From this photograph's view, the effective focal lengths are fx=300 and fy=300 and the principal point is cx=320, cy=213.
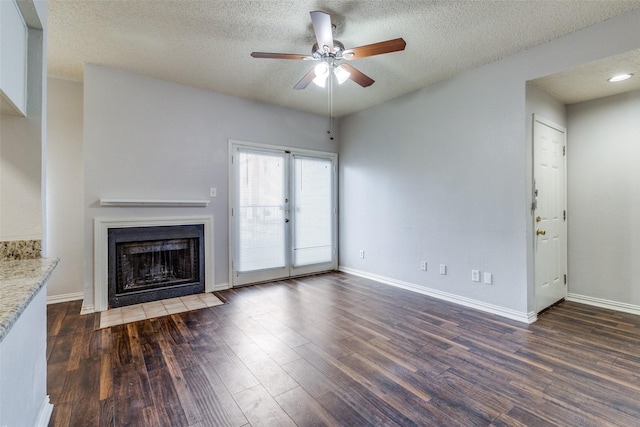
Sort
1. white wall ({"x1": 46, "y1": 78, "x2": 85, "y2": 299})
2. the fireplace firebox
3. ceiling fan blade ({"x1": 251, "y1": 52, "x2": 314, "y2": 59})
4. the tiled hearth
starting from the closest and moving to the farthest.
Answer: ceiling fan blade ({"x1": 251, "y1": 52, "x2": 314, "y2": 59}) < the tiled hearth < the fireplace firebox < white wall ({"x1": 46, "y1": 78, "x2": 85, "y2": 299})

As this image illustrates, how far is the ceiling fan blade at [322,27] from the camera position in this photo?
204cm

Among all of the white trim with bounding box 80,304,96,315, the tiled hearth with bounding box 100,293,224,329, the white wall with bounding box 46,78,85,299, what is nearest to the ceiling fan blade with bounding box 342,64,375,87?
the tiled hearth with bounding box 100,293,224,329

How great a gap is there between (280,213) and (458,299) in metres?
2.70

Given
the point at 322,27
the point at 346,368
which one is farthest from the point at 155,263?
the point at 322,27

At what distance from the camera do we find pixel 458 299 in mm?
3521

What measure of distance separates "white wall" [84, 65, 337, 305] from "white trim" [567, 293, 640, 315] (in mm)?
4391

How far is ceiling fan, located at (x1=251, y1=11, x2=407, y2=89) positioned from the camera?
7.11 ft

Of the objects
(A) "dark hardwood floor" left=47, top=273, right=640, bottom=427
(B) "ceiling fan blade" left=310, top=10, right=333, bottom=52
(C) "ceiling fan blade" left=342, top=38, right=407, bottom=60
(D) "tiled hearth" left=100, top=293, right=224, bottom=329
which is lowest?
(A) "dark hardwood floor" left=47, top=273, right=640, bottom=427

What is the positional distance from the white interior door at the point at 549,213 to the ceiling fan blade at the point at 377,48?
182cm

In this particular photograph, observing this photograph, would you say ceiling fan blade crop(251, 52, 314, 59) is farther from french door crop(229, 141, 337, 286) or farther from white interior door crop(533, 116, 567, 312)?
white interior door crop(533, 116, 567, 312)

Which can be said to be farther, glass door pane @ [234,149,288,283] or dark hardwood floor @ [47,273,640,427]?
glass door pane @ [234,149,288,283]

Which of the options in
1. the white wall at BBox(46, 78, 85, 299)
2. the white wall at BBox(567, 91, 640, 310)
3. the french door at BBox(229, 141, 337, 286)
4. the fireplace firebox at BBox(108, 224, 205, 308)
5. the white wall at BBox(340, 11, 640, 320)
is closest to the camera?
the white wall at BBox(340, 11, 640, 320)

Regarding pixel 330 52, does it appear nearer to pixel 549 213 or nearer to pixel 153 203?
pixel 153 203

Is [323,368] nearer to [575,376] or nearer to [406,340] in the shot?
[406,340]
